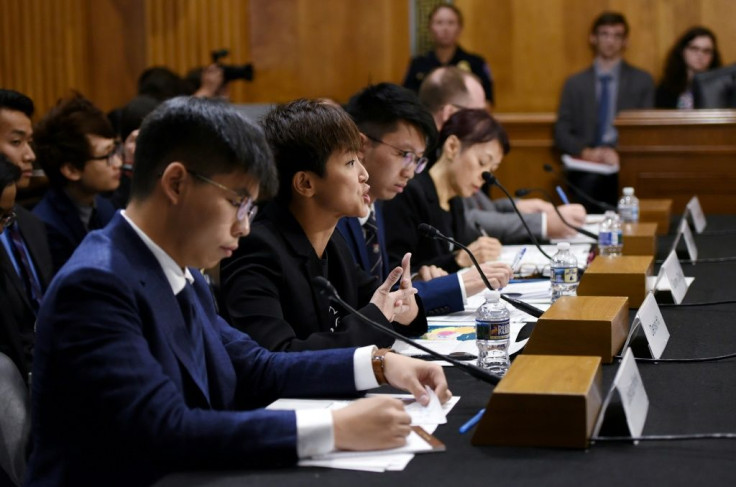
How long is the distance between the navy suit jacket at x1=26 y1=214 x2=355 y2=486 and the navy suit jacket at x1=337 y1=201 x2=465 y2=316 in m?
1.12

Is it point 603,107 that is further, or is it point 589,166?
point 603,107

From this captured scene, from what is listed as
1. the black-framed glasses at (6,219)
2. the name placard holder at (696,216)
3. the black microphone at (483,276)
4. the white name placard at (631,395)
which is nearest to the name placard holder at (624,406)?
the white name placard at (631,395)

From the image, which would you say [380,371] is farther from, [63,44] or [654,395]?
[63,44]

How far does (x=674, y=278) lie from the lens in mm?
2760

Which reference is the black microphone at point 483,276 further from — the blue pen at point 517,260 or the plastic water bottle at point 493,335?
the blue pen at point 517,260

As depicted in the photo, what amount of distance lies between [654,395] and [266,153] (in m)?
0.77

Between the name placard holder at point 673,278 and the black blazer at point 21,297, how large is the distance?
1.58 meters

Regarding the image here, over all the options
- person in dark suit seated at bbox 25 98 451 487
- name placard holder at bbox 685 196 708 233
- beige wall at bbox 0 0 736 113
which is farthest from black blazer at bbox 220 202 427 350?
beige wall at bbox 0 0 736 113

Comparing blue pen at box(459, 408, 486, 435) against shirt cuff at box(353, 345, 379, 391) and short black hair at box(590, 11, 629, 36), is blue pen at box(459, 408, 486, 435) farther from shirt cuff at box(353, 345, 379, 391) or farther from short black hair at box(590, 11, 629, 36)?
short black hair at box(590, 11, 629, 36)

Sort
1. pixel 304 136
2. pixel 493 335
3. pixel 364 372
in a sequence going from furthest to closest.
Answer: pixel 304 136 → pixel 493 335 → pixel 364 372

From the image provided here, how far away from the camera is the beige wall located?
725 centimetres

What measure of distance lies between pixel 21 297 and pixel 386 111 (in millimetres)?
1148

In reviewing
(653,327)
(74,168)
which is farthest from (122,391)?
(74,168)

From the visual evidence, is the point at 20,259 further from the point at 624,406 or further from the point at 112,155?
the point at 624,406
